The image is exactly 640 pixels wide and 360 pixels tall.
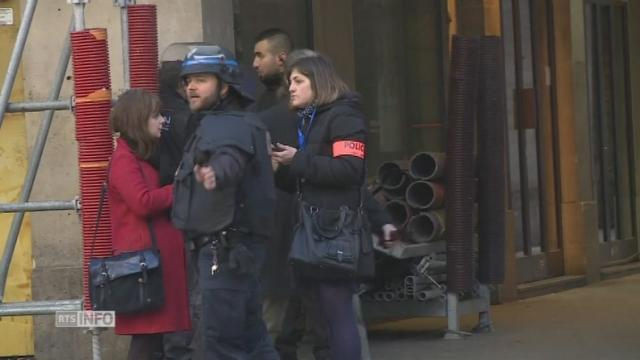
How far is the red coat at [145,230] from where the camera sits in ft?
24.1

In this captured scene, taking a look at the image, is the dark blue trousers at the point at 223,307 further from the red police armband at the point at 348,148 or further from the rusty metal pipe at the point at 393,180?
the rusty metal pipe at the point at 393,180

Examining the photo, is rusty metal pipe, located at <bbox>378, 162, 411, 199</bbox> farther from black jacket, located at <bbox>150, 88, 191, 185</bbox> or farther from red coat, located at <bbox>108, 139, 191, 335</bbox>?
red coat, located at <bbox>108, 139, 191, 335</bbox>

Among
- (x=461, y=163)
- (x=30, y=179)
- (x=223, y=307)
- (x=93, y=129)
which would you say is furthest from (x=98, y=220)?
(x=461, y=163)

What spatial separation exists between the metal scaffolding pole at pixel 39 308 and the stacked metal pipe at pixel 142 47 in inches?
44.1

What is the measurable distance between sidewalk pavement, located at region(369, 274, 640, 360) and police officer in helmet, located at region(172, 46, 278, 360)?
2851 millimetres

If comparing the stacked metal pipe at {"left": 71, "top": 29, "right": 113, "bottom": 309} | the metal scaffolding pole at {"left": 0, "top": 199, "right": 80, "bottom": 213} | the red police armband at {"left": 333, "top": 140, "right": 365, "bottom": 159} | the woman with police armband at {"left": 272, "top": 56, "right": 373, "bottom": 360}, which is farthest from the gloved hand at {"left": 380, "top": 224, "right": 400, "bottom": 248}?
the metal scaffolding pole at {"left": 0, "top": 199, "right": 80, "bottom": 213}

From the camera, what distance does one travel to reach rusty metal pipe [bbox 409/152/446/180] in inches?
400

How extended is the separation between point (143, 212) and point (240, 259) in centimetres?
70

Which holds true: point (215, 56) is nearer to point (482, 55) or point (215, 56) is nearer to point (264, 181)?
point (264, 181)

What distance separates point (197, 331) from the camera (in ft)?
23.2

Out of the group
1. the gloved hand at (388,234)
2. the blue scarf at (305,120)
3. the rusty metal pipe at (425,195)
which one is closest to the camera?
the blue scarf at (305,120)

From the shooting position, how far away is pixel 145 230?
7.44 meters

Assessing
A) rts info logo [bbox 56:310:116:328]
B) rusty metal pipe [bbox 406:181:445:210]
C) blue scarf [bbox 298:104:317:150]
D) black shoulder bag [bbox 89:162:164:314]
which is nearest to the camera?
rts info logo [bbox 56:310:116:328]

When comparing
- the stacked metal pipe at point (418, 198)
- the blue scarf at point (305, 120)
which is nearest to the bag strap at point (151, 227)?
the blue scarf at point (305, 120)
